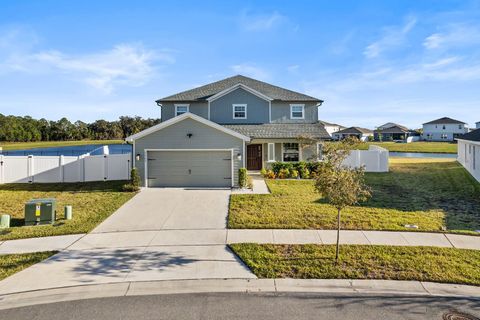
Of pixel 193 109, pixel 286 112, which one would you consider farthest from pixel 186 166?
pixel 286 112

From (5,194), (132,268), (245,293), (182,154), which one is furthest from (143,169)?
(245,293)

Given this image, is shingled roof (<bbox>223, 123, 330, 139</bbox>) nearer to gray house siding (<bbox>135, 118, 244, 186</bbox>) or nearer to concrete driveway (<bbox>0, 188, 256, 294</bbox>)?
gray house siding (<bbox>135, 118, 244, 186</bbox>)

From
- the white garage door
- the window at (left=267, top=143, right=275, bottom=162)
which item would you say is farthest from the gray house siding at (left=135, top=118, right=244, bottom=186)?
the window at (left=267, top=143, right=275, bottom=162)

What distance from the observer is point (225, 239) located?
32.5 ft

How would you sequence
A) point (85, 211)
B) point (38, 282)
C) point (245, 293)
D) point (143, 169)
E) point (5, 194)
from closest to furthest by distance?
point (245, 293), point (38, 282), point (85, 211), point (5, 194), point (143, 169)

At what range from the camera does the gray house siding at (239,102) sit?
938 inches

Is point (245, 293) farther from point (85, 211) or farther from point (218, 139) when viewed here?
point (218, 139)

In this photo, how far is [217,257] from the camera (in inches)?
334

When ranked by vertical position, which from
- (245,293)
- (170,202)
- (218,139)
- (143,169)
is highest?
(218,139)

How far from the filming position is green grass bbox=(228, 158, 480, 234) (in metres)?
11.2

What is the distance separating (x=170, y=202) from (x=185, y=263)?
686cm

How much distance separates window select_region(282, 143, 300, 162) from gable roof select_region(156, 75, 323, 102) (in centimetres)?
391

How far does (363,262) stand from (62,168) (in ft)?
60.0

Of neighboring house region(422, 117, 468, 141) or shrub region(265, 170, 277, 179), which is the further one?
neighboring house region(422, 117, 468, 141)
